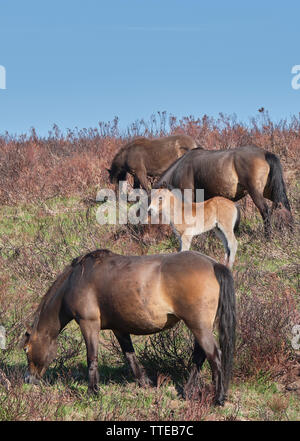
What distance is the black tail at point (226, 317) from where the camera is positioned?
178 inches

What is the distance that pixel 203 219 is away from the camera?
28.5 ft

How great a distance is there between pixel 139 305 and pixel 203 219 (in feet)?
13.8

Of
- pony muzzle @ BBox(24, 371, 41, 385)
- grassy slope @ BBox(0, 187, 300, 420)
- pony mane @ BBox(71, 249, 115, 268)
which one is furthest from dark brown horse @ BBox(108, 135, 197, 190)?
pony muzzle @ BBox(24, 371, 41, 385)

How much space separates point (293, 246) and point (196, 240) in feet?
5.05

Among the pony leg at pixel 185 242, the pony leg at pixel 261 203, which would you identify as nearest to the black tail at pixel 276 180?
the pony leg at pixel 261 203

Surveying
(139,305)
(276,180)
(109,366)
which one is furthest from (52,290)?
(276,180)

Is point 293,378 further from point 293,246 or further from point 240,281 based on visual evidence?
point 293,246

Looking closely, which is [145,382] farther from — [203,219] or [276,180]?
[276,180]

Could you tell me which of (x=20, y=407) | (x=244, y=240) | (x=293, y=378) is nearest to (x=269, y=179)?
(x=244, y=240)

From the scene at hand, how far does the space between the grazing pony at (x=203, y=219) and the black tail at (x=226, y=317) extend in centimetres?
401

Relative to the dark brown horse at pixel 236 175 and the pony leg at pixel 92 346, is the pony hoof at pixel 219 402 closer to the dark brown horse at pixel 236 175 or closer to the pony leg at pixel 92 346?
the pony leg at pixel 92 346

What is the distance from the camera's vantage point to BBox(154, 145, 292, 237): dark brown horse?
977cm
